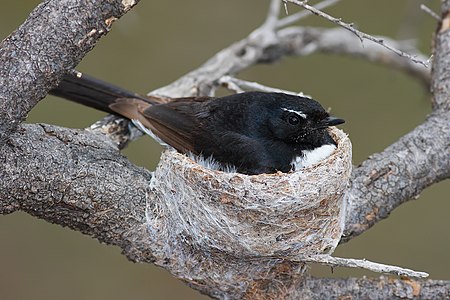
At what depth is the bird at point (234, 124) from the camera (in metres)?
4.20

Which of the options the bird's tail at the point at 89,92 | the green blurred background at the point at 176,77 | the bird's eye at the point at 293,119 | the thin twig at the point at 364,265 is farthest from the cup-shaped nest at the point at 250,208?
the green blurred background at the point at 176,77

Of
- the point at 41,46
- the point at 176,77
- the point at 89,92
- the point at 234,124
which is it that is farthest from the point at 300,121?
the point at 176,77

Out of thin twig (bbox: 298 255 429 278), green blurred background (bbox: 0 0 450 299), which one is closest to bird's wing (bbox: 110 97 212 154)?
thin twig (bbox: 298 255 429 278)

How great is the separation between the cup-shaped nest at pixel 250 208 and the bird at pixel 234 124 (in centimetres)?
42

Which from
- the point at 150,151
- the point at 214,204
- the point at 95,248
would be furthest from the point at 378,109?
the point at 214,204

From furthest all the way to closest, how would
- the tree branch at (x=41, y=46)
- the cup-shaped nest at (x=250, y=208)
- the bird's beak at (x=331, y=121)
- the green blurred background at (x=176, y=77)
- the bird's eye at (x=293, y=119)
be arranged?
the green blurred background at (x=176, y=77) → the bird's eye at (x=293, y=119) → the bird's beak at (x=331, y=121) → the cup-shaped nest at (x=250, y=208) → the tree branch at (x=41, y=46)

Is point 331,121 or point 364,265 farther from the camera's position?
point 331,121

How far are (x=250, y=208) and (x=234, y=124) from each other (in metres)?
0.85

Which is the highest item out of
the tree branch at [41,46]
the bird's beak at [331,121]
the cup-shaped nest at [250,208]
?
the bird's beak at [331,121]

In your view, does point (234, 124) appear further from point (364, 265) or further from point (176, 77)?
point (176, 77)

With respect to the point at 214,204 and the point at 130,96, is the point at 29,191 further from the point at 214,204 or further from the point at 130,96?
the point at 130,96

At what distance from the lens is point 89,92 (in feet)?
14.2

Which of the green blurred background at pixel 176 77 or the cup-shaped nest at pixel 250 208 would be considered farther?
the green blurred background at pixel 176 77

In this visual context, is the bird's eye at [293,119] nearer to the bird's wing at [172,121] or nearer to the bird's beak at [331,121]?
the bird's beak at [331,121]
